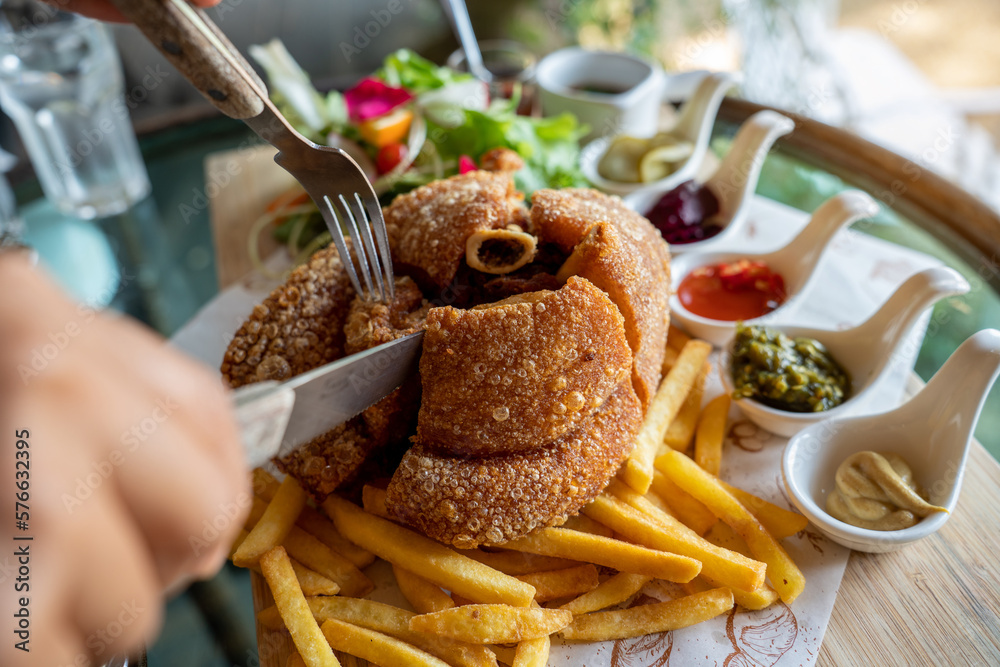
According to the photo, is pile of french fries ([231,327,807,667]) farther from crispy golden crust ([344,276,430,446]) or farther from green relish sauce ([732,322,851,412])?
green relish sauce ([732,322,851,412])

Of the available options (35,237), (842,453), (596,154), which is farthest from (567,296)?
(35,237)

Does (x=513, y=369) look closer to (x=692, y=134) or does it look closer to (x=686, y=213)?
(x=686, y=213)

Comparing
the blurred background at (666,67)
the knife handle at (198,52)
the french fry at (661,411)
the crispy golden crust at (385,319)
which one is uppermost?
the knife handle at (198,52)

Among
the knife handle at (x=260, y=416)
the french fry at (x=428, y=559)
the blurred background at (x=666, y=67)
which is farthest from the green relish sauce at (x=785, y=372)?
the knife handle at (x=260, y=416)

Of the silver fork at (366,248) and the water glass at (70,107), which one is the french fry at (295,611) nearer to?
the silver fork at (366,248)

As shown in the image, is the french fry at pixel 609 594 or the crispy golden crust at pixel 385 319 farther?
the crispy golden crust at pixel 385 319

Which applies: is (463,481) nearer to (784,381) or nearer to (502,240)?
(502,240)

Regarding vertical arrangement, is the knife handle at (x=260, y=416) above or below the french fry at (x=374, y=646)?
above
